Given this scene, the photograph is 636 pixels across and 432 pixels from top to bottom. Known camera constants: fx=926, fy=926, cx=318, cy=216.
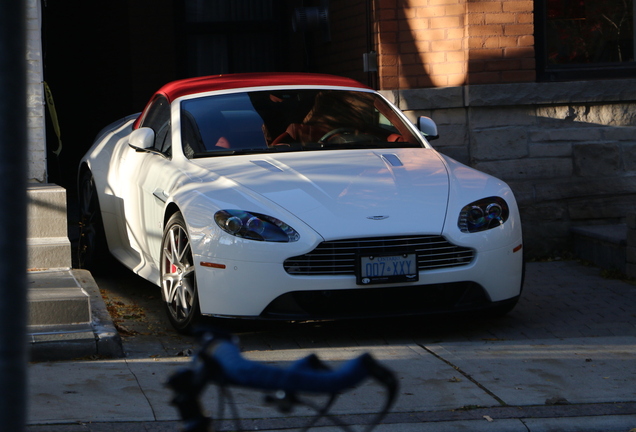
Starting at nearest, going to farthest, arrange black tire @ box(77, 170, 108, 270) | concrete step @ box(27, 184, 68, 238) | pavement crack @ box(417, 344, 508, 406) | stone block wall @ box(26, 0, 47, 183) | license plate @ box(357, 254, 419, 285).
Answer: pavement crack @ box(417, 344, 508, 406) → license plate @ box(357, 254, 419, 285) → concrete step @ box(27, 184, 68, 238) → stone block wall @ box(26, 0, 47, 183) → black tire @ box(77, 170, 108, 270)

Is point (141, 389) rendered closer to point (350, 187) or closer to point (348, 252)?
point (348, 252)

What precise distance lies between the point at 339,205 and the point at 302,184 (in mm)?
347

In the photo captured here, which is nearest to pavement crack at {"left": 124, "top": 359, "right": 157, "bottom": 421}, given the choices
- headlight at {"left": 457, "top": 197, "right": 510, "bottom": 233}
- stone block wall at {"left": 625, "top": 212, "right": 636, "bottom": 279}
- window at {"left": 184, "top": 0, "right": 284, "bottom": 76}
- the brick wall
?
headlight at {"left": 457, "top": 197, "right": 510, "bottom": 233}

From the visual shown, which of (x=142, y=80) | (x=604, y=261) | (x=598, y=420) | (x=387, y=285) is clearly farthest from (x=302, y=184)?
(x=142, y=80)

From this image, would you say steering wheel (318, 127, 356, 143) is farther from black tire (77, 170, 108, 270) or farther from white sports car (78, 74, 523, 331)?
black tire (77, 170, 108, 270)

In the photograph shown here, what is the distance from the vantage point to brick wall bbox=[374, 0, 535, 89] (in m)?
8.47

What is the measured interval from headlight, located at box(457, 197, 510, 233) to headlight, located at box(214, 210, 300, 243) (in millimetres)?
993

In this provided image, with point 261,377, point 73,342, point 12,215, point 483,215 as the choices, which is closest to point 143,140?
point 73,342

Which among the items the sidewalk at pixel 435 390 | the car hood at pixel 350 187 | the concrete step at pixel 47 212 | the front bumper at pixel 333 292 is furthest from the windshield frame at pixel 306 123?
the sidewalk at pixel 435 390

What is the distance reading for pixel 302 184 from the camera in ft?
17.8

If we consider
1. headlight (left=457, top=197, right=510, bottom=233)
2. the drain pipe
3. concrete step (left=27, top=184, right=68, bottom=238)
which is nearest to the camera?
the drain pipe

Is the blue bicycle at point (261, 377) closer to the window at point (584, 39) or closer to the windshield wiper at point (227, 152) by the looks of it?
the windshield wiper at point (227, 152)

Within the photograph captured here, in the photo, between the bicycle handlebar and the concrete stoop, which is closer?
the bicycle handlebar

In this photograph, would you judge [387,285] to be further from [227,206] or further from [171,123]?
[171,123]
